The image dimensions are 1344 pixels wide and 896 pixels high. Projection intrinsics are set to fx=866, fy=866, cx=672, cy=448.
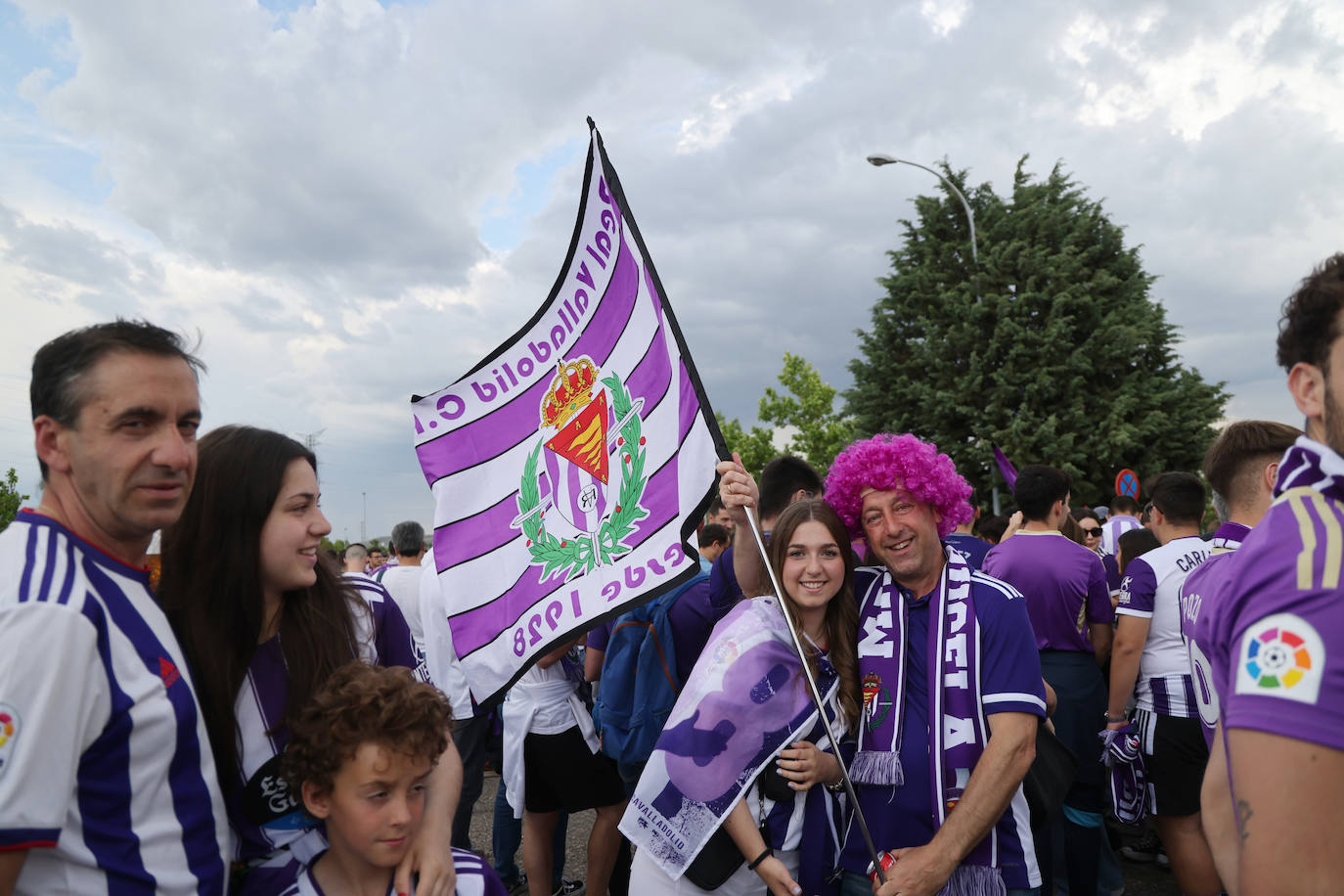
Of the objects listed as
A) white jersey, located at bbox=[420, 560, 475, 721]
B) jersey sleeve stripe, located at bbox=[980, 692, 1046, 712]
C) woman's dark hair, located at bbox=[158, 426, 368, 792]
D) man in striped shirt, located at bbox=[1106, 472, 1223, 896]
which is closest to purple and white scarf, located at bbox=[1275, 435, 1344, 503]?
jersey sleeve stripe, located at bbox=[980, 692, 1046, 712]

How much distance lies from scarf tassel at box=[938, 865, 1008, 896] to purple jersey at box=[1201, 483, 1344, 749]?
144cm

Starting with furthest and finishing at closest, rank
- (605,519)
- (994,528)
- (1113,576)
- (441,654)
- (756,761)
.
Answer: (994,528)
(1113,576)
(441,654)
(605,519)
(756,761)

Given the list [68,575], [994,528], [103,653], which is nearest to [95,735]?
[103,653]

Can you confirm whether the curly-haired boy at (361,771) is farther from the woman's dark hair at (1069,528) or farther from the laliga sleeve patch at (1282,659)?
the woman's dark hair at (1069,528)

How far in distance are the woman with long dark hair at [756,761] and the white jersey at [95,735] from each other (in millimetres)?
1306

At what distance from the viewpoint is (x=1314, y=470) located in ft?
4.29

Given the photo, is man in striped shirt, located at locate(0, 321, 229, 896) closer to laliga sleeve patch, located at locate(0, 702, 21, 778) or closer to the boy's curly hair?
laliga sleeve patch, located at locate(0, 702, 21, 778)

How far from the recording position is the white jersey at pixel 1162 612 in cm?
442

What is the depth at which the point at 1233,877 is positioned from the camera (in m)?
1.42

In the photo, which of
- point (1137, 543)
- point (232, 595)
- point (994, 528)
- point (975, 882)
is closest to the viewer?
point (232, 595)

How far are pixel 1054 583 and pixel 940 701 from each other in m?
2.55

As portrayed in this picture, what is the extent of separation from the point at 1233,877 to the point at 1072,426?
78.4 feet

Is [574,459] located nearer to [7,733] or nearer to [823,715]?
[823,715]

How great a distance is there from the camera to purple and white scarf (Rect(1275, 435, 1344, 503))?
1271 millimetres
